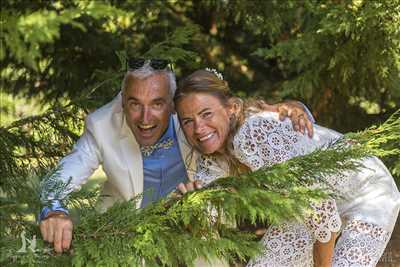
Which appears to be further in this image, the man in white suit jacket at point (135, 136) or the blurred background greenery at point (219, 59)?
the blurred background greenery at point (219, 59)

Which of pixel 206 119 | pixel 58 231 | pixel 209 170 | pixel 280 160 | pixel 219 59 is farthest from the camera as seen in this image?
pixel 219 59

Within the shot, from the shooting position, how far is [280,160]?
3.28m

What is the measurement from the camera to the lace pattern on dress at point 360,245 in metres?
3.46

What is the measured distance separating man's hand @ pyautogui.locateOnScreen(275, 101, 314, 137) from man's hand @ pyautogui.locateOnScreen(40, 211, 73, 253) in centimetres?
120

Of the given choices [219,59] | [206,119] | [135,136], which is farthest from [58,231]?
[219,59]

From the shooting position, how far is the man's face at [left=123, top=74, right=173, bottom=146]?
3.71 metres

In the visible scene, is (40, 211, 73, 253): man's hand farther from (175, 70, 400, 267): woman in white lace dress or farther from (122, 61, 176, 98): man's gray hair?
(122, 61, 176, 98): man's gray hair

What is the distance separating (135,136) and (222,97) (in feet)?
1.94

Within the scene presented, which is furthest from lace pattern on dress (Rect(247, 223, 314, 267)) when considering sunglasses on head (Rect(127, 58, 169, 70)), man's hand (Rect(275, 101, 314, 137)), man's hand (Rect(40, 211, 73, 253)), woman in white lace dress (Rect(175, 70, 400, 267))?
man's hand (Rect(40, 211, 73, 253))

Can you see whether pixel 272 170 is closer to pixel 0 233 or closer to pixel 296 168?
pixel 296 168

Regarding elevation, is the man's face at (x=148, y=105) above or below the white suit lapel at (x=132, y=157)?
above

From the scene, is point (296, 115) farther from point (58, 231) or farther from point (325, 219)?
point (58, 231)

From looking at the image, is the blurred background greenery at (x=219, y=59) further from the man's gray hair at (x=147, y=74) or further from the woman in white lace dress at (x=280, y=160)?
the woman in white lace dress at (x=280, y=160)

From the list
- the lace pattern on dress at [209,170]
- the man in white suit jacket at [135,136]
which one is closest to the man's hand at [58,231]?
the man in white suit jacket at [135,136]
